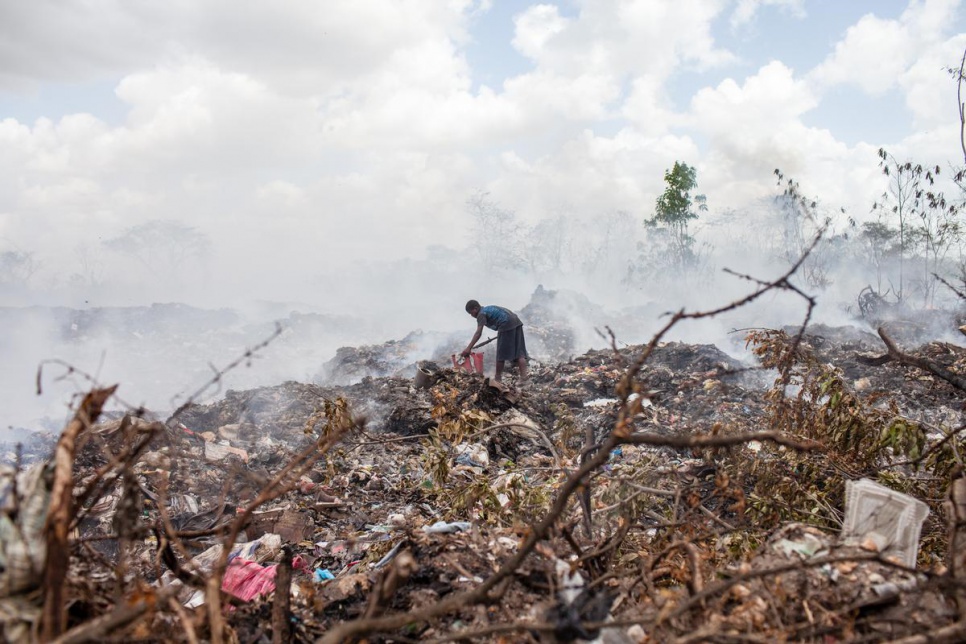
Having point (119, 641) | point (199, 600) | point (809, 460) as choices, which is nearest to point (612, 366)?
point (809, 460)

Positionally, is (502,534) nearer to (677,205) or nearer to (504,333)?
(504,333)

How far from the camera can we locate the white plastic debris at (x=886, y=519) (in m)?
1.81

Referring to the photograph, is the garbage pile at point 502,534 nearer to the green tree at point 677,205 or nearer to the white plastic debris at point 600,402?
the white plastic debris at point 600,402

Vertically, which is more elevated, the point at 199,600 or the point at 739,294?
the point at 739,294

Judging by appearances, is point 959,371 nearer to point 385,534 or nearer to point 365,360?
point 385,534

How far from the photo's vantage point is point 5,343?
1769 cm

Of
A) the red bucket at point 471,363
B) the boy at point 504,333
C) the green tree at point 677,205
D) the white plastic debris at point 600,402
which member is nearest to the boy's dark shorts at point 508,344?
the boy at point 504,333

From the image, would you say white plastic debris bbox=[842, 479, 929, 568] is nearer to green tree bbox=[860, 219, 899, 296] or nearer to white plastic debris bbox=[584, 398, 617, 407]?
white plastic debris bbox=[584, 398, 617, 407]

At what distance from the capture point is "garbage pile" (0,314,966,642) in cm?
137

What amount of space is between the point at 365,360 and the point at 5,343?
43.6 ft

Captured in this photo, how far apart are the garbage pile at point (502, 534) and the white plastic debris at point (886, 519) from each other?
0.03m

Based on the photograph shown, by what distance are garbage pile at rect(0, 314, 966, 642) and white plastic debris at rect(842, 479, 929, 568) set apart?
1.3 inches

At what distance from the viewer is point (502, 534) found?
2373 millimetres

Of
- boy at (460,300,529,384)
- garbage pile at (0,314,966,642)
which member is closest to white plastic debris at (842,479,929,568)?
garbage pile at (0,314,966,642)
